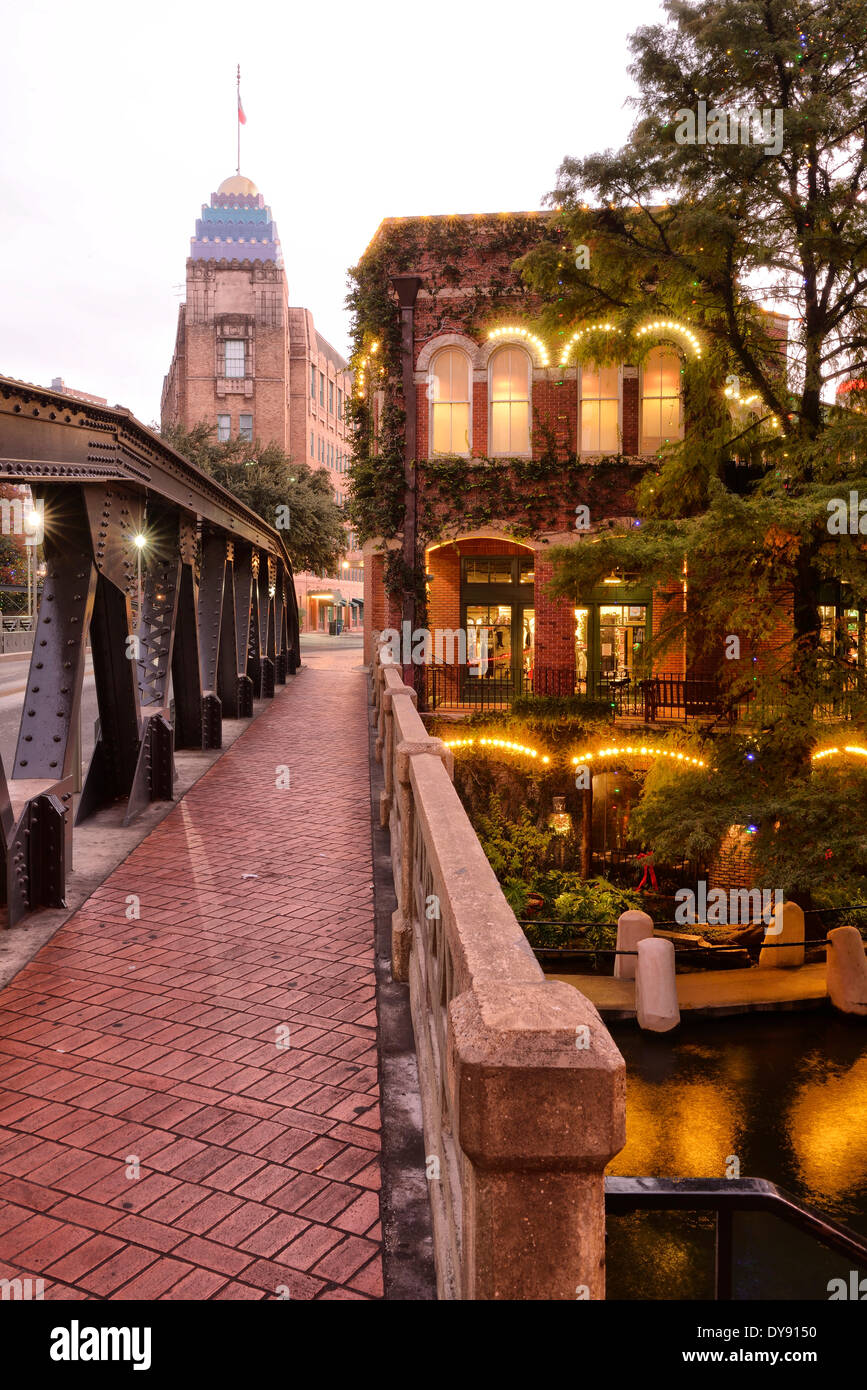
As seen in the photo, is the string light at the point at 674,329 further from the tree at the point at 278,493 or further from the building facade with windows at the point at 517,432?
the tree at the point at 278,493

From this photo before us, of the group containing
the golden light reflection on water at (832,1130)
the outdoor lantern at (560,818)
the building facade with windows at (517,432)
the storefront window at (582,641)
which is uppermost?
the building facade with windows at (517,432)

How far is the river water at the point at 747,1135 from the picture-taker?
740 centimetres

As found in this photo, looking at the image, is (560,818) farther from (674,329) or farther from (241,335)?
(241,335)

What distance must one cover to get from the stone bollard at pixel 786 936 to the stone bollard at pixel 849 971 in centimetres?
125

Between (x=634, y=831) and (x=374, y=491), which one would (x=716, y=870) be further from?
Result: (x=374, y=491)

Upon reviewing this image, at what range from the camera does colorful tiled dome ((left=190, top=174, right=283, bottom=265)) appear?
60.9 metres

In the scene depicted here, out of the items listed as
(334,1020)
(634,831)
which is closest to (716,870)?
(634,831)

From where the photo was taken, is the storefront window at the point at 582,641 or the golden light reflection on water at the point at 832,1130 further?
the storefront window at the point at 582,641

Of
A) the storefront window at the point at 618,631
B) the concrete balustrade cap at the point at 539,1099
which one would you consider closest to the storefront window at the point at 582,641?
the storefront window at the point at 618,631

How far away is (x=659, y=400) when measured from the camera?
20.9 metres

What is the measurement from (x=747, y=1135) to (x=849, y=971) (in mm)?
3568

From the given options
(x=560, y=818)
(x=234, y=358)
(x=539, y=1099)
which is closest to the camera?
(x=539, y=1099)

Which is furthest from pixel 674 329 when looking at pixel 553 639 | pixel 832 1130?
pixel 832 1130
